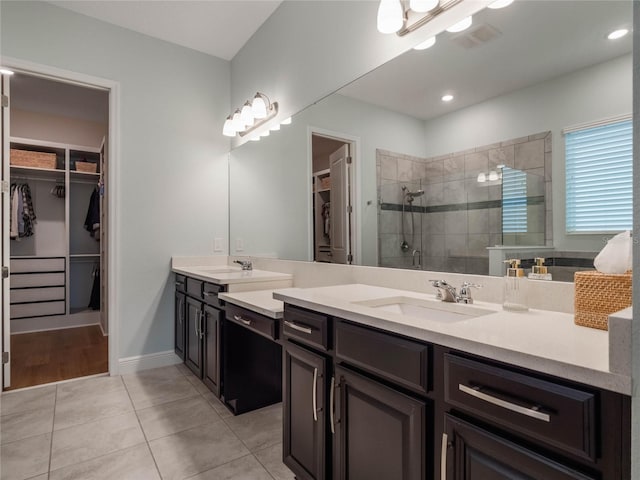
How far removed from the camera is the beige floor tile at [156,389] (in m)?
2.35

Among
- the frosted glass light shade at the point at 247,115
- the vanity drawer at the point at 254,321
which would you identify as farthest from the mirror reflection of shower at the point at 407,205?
the frosted glass light shade at the point at 247,115

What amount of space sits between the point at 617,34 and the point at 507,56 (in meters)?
0.34

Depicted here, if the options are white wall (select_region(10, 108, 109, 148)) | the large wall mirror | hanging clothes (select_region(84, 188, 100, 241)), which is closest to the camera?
the large wall mirror

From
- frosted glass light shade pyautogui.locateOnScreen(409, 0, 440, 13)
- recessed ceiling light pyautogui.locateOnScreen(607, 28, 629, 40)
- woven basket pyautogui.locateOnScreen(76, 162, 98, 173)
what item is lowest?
recessed ceiling light pyautogui.locateOnScreen(607, 28, 629, 40)

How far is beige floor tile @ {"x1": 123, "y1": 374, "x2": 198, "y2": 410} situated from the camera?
7.70 ft

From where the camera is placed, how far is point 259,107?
2744 mm

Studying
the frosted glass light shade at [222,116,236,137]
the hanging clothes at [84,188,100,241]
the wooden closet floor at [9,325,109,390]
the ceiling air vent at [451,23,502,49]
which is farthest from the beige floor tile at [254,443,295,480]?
the hanging clothes at [84,188,100,241]

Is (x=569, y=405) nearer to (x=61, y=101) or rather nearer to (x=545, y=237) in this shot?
(x=545, y=237)

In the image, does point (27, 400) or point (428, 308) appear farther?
point (27, 400)

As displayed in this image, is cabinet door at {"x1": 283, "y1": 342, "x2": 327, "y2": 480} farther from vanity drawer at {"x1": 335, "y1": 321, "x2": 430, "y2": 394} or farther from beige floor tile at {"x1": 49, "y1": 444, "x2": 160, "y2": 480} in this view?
beige floor tile at {"x1": 49, "y1": 444, "x2": 160, "y2": 480}

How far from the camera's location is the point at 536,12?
121 centimetres

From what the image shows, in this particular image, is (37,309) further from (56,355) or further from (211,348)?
(211,348)

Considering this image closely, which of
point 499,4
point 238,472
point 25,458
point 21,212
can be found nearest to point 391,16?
point 499,4

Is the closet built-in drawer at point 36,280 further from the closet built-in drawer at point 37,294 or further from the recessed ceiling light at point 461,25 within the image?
the recessed ceiling light at point 461,25
